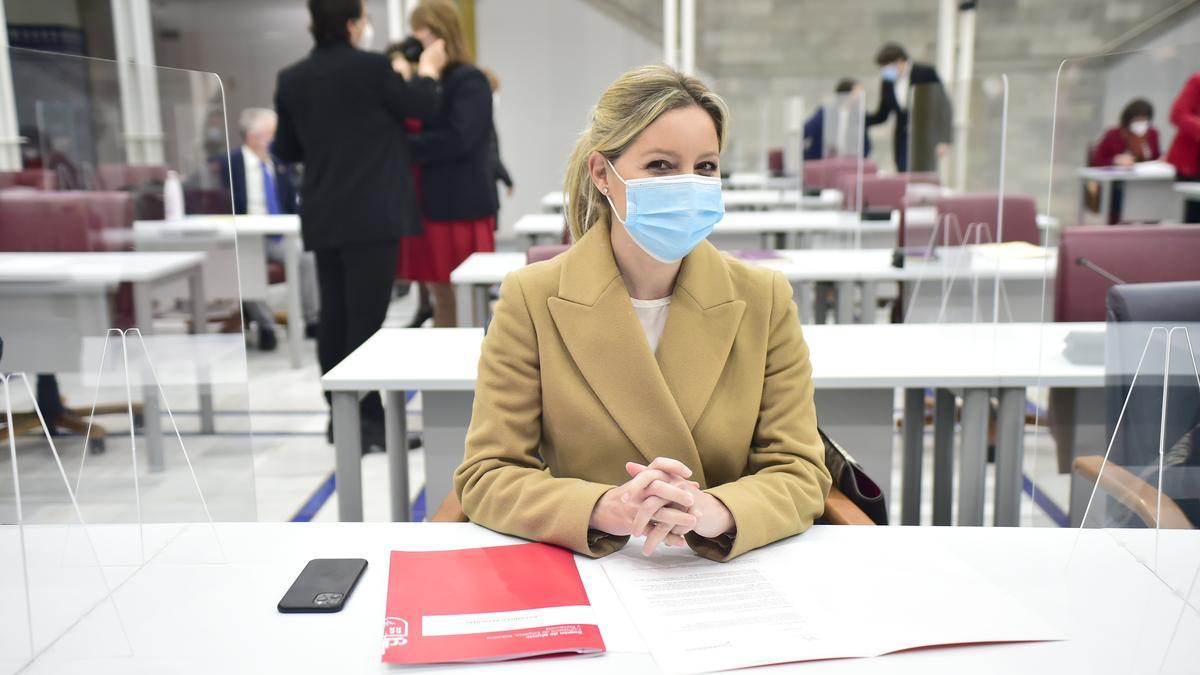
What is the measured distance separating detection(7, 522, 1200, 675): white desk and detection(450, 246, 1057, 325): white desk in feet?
4.15

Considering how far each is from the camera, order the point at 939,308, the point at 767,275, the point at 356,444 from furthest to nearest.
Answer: the point at 939,308
the point at 356,444
the point at 767,275

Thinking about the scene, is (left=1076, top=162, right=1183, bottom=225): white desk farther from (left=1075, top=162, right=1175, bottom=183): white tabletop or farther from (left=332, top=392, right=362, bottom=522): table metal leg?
(left=332, top=392, right=362, bottom=522): table metal leg

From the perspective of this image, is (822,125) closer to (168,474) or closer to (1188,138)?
(1188,138)

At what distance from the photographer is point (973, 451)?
219 cm

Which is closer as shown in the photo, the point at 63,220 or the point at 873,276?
the point at 63,220

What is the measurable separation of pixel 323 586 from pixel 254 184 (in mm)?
5120

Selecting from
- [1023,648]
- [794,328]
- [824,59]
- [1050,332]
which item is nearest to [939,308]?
[1050,332]

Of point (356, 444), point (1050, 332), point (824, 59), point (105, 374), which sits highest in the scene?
point (824, 59)

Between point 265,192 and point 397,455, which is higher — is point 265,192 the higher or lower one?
the higher one

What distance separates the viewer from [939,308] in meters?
3.04

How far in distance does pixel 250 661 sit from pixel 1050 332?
6.61 feet

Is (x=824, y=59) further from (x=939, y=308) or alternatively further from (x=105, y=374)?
(x=105, y=374)

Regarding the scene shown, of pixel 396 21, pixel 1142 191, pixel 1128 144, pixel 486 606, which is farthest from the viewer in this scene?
pixel 396 21

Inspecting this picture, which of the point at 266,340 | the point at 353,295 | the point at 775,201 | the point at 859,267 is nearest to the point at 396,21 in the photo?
the point at 266,340
